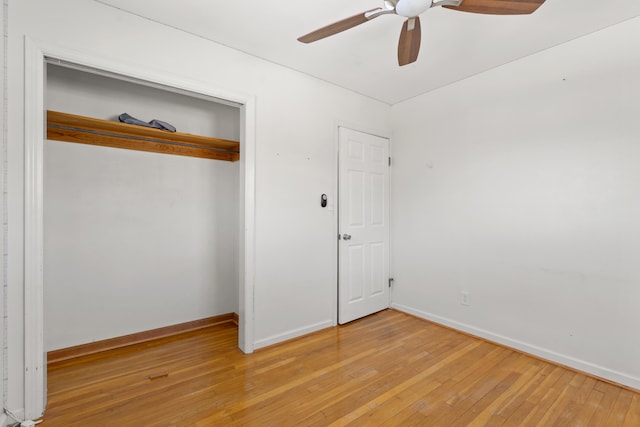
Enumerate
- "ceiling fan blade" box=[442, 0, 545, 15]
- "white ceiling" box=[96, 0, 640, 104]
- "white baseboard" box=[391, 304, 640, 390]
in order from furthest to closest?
"white baseboard" box=[391, 304, 640, 390] → "white ceiling" box=[96, 0, 640, 104] → "ceiling fan blade" box=[442, 0, 545, 15]

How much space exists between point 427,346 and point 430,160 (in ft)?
6.40

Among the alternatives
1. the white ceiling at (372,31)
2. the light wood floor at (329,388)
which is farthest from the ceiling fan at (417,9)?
the light wood floor at (329,388)

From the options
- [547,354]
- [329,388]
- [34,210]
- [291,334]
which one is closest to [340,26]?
[34,210]

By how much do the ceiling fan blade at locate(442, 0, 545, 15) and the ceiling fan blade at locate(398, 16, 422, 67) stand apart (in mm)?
231

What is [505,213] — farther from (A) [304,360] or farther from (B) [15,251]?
(B) [15,251]

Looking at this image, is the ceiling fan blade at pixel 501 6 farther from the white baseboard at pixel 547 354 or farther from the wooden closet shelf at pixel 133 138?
the white baseboard at pixel 547 354

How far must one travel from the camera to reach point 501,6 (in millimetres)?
1474

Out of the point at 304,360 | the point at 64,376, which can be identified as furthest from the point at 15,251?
the point at 304,360

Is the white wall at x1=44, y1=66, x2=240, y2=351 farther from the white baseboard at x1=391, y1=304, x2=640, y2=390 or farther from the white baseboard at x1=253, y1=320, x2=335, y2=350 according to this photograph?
the white baseboard at x1=391, y1=304, x2=640, y2=390

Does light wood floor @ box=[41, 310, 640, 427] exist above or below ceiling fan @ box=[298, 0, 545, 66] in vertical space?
below

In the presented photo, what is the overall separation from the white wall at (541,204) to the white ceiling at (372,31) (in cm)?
23

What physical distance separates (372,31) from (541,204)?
2000mm

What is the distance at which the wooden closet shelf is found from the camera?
2383 mm

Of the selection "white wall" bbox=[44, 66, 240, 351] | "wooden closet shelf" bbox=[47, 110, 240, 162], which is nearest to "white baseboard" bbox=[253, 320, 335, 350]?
"white wall" bbox=[44, 66, 240, 351]
